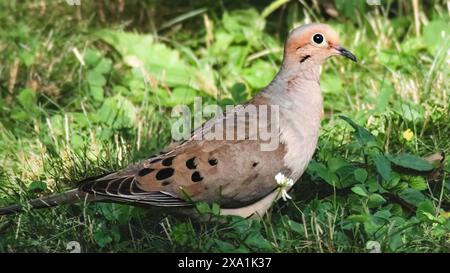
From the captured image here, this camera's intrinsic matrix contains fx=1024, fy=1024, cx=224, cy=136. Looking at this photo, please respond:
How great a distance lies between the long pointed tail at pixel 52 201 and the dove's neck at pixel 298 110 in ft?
2.72

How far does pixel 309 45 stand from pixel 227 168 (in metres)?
0.71

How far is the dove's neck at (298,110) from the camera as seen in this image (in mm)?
4160

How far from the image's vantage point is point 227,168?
410 centimetres

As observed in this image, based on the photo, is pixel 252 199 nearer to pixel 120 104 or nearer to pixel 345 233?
pixel 345 233

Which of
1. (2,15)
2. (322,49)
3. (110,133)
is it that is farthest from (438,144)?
(2,15)

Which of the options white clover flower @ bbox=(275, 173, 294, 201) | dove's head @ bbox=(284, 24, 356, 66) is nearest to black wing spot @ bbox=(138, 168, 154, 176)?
white clover flower @ bbox=(275, 173, 294, 201)

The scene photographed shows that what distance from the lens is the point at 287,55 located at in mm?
4441

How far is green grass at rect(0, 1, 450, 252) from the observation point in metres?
Answer: 4.09

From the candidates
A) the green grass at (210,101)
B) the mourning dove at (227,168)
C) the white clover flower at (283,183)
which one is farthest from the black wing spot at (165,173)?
the white clover flower at (283,183)

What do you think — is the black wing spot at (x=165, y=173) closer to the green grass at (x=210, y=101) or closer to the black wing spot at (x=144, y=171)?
the black wing spot at (x=144, y=171)

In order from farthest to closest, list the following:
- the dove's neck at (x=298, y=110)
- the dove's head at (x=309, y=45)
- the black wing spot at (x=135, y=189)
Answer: the dove's head at (x=309, y=45) → the dove's neck at (x=298, y=110) → the black wing spot at (x=135, y=189)

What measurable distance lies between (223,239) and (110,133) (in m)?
1.37

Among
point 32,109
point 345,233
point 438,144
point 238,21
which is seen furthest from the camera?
point 238,21

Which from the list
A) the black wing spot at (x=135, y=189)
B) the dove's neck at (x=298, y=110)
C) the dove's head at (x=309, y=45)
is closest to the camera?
the black wing spot at (x=135, y=189)
